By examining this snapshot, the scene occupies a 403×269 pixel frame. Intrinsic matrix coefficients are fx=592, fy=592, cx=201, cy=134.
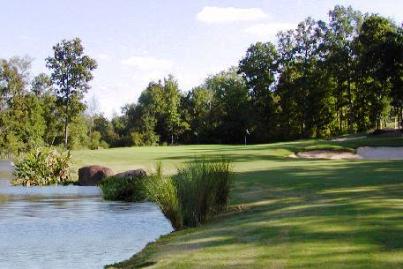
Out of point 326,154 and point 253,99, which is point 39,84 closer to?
point 253,99

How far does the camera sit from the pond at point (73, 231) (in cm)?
1184

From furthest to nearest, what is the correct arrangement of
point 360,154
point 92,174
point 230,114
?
1. point 230,114
2. point 360,154
3. point 92,174

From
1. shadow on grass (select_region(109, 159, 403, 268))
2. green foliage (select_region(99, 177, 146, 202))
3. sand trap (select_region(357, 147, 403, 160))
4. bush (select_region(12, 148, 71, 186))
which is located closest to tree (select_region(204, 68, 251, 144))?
sand trap (select_region(357, 147, 403, 160))

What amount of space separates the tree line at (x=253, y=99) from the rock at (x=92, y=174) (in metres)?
41.4

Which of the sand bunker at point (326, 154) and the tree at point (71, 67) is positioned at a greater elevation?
the tree at point (71, 67)

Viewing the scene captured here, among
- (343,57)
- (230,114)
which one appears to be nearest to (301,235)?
(343,57)

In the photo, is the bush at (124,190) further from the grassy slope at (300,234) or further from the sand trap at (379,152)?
the sand trap at (379,152)

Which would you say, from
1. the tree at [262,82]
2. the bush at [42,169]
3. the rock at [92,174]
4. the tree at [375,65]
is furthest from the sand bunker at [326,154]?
the tree at [262,82]

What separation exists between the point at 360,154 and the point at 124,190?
902 inches

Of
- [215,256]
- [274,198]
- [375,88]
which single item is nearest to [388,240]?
[215,256]

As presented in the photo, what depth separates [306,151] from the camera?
44.7m

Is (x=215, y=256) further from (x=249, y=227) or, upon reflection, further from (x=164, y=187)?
(x=164, y=187)

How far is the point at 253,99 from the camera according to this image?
92812 millimetres

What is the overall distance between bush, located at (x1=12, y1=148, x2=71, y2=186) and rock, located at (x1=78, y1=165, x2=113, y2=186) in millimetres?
1845
